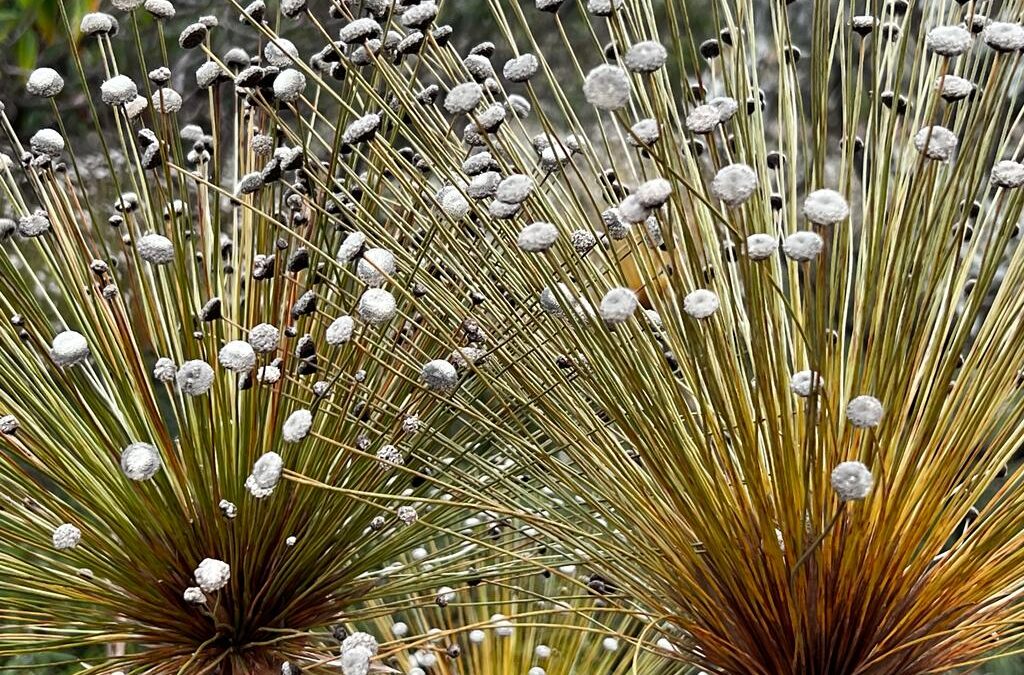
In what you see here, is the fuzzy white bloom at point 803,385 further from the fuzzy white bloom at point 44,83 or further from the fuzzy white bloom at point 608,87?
the fuzzy white bloom at point 44,83

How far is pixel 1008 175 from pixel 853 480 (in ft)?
1.02

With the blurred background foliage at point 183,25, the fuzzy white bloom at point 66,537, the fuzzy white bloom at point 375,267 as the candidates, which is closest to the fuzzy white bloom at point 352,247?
the fuzzy white bloom at point 375,267

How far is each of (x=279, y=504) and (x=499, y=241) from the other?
35cm

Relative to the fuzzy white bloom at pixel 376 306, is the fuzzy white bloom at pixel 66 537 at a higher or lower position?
lower

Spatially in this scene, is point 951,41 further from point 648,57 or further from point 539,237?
point 539,237

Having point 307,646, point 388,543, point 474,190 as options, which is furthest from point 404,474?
point 474,190

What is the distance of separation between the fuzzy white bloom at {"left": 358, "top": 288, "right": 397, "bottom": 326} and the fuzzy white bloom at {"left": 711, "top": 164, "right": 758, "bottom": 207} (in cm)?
29

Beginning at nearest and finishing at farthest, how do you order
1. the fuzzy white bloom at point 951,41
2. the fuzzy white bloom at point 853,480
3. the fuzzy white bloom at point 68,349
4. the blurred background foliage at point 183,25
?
the fuzzy white bloom at point 853,480, the fuzzy white bloom at point 951,41, the fuzzy white bloom at point 68,349, the blurred background foliage at point 183,25

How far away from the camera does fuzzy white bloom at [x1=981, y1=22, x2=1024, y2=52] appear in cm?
84

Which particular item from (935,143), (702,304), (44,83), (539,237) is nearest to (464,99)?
(539,237)

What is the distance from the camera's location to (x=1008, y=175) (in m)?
0.89

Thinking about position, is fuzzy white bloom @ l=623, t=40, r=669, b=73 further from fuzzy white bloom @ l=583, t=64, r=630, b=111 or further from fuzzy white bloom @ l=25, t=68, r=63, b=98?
fuzzy white bloom @ l=25, t=68, r=63, b=98

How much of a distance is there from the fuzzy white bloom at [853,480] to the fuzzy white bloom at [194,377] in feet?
1.70

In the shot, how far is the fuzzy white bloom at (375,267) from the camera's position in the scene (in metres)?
0.92
